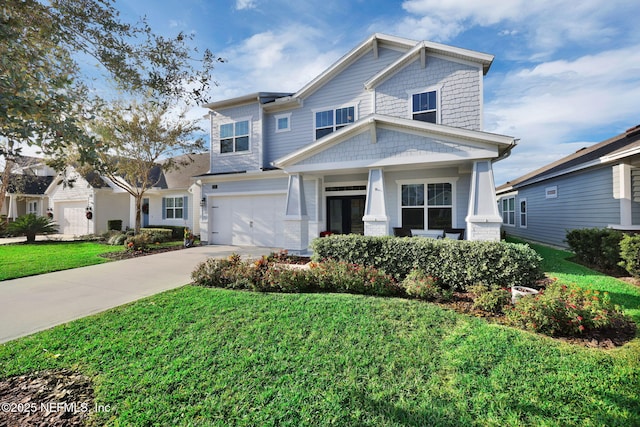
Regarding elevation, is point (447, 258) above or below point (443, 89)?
below

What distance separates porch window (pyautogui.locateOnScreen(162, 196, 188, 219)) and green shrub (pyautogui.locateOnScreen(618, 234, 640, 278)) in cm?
2005

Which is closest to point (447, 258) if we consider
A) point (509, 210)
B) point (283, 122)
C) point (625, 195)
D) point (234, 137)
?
point (625, 195)

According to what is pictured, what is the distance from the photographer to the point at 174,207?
18562mm

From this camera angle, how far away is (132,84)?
16.3 ft

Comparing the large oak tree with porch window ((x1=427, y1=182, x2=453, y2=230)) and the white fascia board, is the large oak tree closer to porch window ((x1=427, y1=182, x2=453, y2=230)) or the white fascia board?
the white fascia board

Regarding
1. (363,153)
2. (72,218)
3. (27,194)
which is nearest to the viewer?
(363,153)

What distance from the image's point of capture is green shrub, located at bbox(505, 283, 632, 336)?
3910mm

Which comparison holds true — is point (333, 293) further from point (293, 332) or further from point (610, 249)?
point (610, 249)

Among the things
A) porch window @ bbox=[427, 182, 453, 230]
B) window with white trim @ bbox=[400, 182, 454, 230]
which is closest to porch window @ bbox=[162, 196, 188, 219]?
window with white trim @ bbox=[400, 182, 454, 230]

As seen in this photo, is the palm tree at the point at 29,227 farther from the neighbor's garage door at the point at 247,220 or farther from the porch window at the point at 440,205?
the porch window at the point at 440,205

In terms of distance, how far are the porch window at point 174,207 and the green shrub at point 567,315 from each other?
18440mm

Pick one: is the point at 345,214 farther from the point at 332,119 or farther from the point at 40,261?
the point at 40,261

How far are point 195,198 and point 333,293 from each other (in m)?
14.5

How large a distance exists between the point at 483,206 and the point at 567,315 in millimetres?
4678
